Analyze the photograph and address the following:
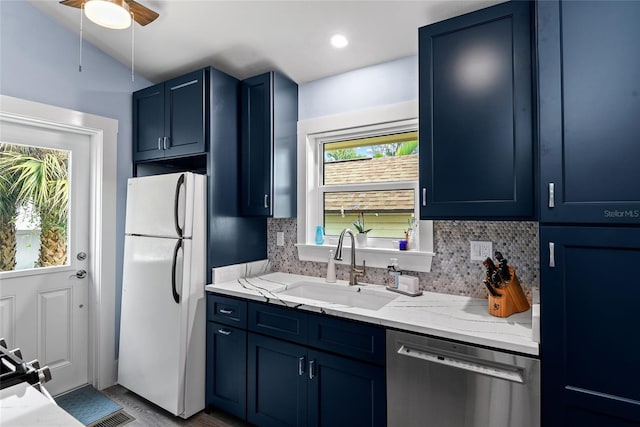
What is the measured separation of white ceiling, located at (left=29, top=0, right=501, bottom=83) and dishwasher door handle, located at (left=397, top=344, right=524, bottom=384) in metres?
1.80

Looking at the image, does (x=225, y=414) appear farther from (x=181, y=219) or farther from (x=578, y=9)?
(x=578, y=9)

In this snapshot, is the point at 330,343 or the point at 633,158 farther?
the point at 330,343

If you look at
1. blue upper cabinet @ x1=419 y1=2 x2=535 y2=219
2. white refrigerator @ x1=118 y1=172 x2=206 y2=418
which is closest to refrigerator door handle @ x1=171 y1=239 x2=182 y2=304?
white refrigerator @ x1=118 y1=172 x2=206 y2=418

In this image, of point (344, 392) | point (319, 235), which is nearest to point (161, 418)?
point (344, 392)

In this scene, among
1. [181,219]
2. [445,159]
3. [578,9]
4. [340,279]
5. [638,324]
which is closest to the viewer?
[638,324]

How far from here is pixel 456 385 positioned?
152cm

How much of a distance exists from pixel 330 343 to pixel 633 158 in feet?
4.96

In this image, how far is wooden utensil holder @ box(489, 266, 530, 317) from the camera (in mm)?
1703

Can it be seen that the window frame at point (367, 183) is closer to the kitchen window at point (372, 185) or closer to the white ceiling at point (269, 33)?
the kitchen window at point (372, 185)

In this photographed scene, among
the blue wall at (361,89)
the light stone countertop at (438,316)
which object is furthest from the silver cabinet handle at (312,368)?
the blue wall at (361,89)

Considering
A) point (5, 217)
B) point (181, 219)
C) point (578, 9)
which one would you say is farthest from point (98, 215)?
point (578, 9)

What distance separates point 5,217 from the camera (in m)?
2.44

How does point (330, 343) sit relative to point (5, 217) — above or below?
below

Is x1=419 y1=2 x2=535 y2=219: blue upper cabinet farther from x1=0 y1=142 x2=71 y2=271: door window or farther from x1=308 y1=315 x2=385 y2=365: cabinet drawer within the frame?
x1=0 y1=142 x2=71 y2=271: door window
